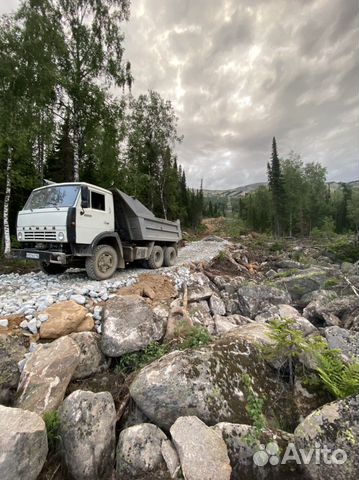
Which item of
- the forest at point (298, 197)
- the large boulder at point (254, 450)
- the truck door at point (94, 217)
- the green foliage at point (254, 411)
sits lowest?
the large boulder at point (254, 450)

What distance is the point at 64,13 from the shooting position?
11734 mm

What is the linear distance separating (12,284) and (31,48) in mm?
11702

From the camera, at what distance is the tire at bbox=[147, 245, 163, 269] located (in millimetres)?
8203

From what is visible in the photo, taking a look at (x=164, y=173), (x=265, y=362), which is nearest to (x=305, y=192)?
(x=164, y=173)

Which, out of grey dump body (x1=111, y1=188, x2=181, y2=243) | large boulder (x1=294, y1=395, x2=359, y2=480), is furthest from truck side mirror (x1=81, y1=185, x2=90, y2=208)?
large boulder (x1=294, y1=395, x2=359, y2=480)

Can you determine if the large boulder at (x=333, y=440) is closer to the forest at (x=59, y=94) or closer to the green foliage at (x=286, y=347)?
the green foliage at (x=286, y=347)

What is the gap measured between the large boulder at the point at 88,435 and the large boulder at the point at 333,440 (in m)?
1.92

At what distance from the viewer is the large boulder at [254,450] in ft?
6.81

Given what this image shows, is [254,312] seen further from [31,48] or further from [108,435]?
[31,48]

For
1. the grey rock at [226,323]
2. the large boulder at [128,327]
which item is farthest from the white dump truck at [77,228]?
the grey rock at [226,323]

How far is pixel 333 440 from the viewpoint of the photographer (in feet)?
6.69

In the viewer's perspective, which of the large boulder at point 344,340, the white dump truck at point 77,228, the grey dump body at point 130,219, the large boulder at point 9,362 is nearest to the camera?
the large boulder at point 9,362

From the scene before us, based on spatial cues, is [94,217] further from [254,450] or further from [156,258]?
[254,450]

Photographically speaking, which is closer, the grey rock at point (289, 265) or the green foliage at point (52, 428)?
the green foliage at point (52, 428)
